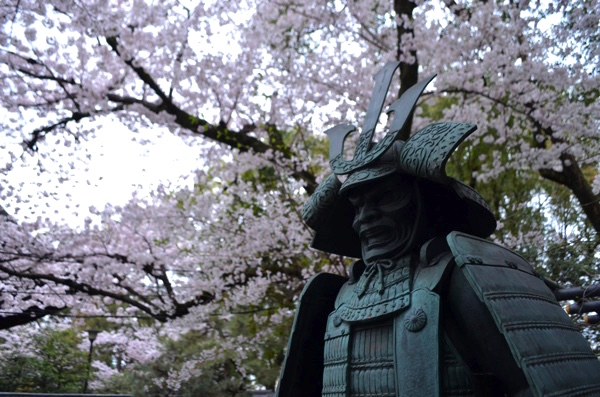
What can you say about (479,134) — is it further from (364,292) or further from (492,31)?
(364,292)

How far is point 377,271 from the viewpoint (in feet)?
7.29

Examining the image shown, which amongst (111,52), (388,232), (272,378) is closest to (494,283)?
(388,232)

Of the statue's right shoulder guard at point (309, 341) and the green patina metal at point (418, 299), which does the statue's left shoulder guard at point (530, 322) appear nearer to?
the green patina metal at point (418, 299)

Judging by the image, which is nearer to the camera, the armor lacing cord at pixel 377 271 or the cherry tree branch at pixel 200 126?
the armor lacing cord at pixel 377 271

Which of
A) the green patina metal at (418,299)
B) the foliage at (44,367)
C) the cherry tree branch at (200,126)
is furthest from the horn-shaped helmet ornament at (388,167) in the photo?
the foliage at (44,367)

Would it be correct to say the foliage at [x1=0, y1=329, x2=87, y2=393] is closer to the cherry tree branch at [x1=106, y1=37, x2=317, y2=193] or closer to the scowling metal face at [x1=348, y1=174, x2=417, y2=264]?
the cherry tree branch at [x1=106, y1=37, x2=317, y2=193]

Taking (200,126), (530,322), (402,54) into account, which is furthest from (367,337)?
(200,126)

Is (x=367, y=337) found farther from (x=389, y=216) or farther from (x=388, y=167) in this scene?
(x=388, y=167)

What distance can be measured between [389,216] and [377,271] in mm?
220

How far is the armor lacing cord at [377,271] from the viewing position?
2181 millimetres

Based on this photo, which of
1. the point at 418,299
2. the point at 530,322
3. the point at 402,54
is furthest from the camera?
the point at 402,54

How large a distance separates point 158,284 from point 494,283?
898 centimetres

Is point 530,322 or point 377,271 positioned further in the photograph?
point 377,271

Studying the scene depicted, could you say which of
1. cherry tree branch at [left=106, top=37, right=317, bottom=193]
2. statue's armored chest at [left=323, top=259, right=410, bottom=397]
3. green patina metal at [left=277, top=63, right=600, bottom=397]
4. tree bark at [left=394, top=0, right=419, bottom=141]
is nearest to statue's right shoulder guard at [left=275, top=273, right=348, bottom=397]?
green patina metal at [left=277, top=63, right=600, bottom=397]
